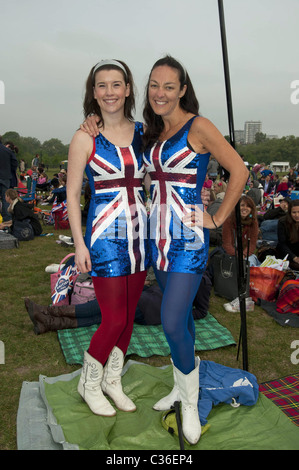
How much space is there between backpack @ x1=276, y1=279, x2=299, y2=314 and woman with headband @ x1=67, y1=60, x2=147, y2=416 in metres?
2.83

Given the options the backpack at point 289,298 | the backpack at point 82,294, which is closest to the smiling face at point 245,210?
the backpack at point 289,298

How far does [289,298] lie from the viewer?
4.82 metres

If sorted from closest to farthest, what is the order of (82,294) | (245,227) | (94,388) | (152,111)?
(152,111) < (94,388) < (82,294) < (245,227)

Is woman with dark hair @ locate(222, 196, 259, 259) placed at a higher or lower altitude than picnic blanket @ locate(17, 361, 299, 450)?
higher

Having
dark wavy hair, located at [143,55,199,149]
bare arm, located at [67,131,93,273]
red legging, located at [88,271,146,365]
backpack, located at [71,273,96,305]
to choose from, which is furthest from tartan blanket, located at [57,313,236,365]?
dark wavy hair, located at [143,55,199,149]

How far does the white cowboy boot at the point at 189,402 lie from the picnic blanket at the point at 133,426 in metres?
0.09

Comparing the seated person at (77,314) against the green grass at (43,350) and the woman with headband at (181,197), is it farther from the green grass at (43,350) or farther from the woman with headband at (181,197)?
the woman with headband at (181,197)

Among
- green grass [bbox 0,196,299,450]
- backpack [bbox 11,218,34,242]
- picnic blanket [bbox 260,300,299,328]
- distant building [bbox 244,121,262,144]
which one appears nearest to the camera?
green grass [bbox 0,196,299,450]

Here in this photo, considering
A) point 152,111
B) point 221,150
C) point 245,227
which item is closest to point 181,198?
point 221,150

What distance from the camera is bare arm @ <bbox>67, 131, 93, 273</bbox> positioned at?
2422 mm

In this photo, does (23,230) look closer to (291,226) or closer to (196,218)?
(291,226)


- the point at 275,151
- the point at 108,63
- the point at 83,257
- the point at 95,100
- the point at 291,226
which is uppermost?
the point at 275,151

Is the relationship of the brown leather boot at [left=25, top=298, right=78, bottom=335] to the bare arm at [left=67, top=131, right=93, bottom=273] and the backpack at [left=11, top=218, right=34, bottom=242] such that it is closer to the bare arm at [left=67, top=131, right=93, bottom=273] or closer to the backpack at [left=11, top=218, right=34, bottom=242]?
the bare arm at [left=67, top=131, right=93, bottom=273]

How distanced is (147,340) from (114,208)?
2.01m
